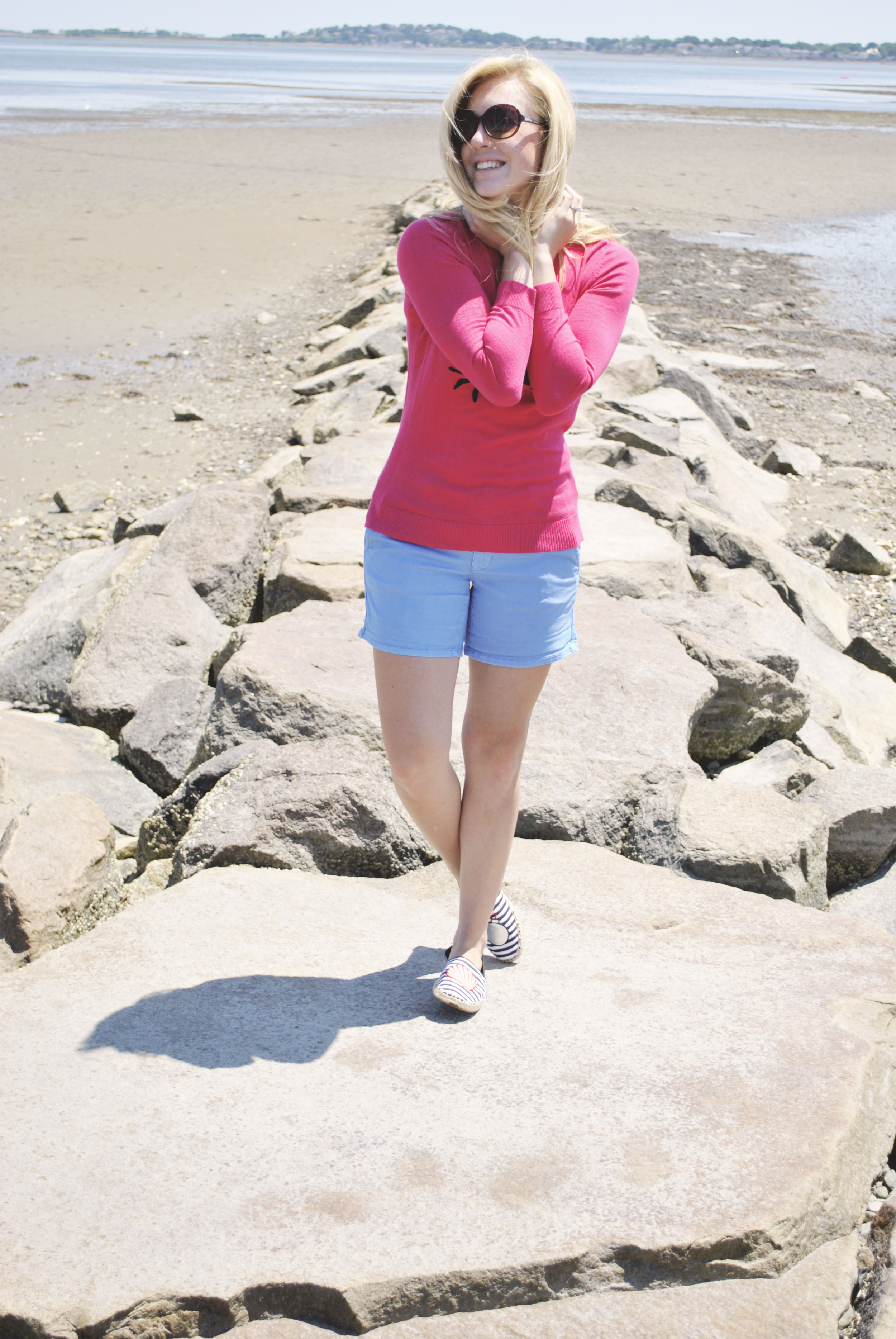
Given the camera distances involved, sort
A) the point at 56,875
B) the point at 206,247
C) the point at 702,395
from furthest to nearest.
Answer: the point at 206,247
the point at 702,395
the point at 56,875

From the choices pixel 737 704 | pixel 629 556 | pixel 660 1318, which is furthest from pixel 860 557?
pixel 660 1318

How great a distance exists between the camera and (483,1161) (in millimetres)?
2023

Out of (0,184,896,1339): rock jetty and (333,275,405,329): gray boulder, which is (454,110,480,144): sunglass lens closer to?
(0,184,896,1339): rock jetty

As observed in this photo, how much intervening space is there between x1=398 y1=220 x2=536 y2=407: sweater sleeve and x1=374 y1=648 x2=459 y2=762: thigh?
0.53 metres

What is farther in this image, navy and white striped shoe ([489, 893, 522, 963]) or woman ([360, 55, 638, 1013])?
navy and white striped shoe ([489, 893, 522, 963])

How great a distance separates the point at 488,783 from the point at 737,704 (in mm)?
1911

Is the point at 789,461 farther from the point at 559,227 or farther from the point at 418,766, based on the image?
the point at 418,766

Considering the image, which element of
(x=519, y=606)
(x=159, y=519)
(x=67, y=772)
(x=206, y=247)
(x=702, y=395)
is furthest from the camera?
(x=206, y=247)

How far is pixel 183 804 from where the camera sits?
356 cm

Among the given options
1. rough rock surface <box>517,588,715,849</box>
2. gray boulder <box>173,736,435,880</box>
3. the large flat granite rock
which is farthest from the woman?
rough rock surface <box>517,588,715,849</box>

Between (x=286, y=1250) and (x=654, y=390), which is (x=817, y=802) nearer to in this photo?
(x=286, y=1250)

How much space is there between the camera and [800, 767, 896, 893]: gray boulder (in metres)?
3.49

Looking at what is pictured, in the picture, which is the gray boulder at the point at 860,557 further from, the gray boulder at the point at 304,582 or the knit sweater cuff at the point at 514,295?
the knit sweater cuff at the point at 514,295

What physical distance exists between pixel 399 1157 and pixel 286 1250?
259 millimetres
